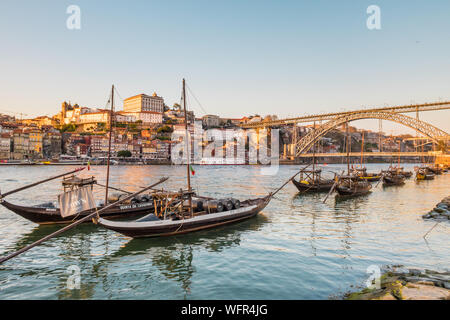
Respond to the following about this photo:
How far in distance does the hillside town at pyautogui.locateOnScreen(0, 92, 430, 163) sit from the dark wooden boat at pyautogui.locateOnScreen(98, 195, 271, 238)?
210ft

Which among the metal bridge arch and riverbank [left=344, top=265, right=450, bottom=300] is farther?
the metal bridge arch

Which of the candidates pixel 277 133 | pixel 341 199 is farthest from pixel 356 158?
pixel 341 199

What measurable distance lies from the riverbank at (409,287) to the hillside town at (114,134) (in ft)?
221

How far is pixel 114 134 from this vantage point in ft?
386

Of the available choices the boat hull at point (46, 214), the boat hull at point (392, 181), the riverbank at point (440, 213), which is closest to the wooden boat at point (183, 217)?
the boat hull at point (46, 214)

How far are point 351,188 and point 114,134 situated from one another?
106030mm

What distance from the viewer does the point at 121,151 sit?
108062mm

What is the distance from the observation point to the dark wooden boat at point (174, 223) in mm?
11398

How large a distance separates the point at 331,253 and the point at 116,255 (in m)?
7.79

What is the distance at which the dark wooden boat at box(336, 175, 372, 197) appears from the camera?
27.1 metres

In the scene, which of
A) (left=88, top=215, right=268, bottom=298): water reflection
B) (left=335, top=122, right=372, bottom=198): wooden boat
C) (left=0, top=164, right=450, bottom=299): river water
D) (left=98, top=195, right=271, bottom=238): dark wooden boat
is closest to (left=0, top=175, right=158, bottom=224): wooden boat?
(left=0, top=164, right=450, bottom=299): river water

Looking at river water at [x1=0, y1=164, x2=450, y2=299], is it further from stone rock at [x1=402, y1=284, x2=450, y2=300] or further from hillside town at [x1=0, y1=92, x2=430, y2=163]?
hillside town at [x1=0, y1=92, x2=430, y2=163]

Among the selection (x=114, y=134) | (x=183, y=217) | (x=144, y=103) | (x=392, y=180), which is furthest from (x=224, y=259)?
(x=144, y=103)
